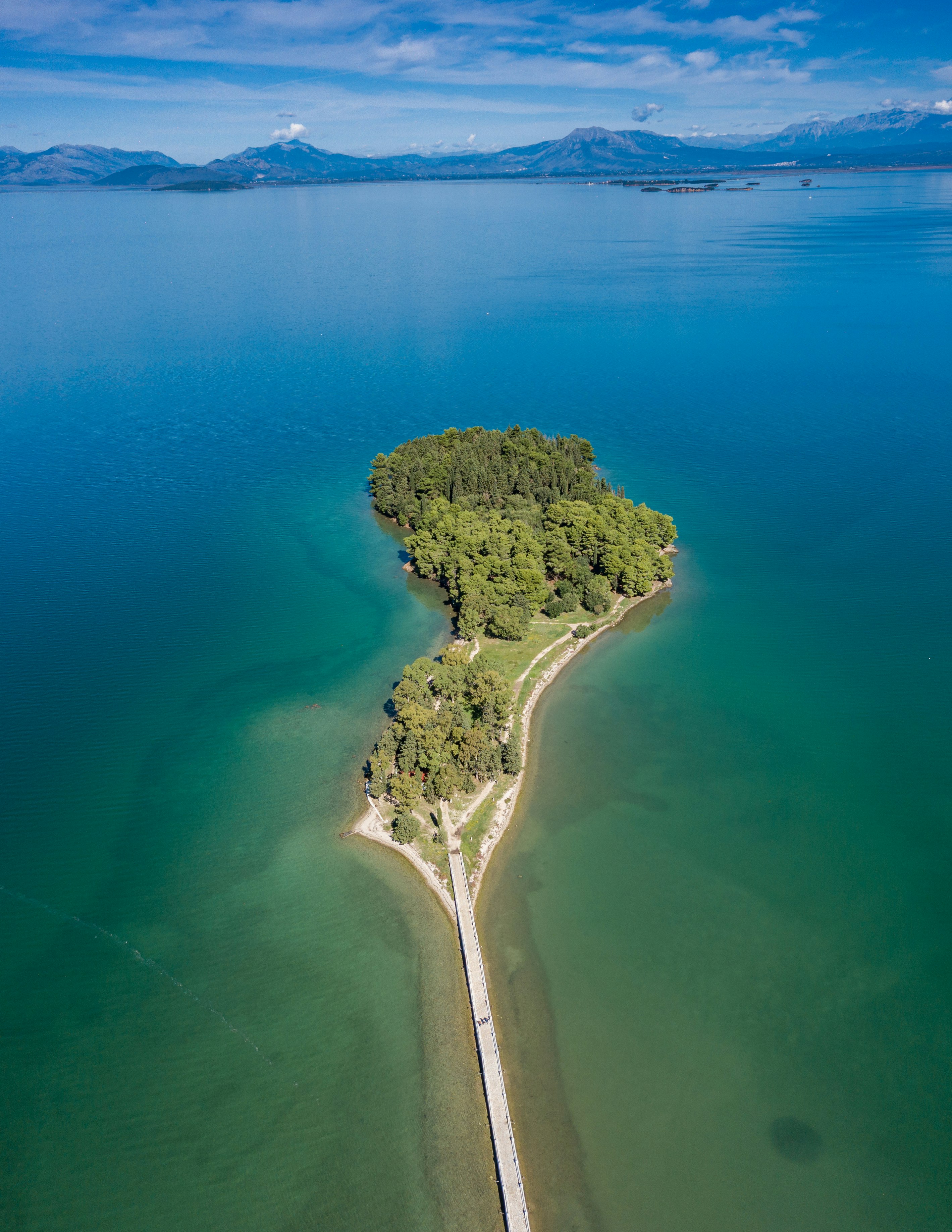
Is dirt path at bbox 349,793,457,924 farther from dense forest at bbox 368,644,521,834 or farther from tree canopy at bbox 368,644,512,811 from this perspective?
tree canopy at bbox 368,644,512,811

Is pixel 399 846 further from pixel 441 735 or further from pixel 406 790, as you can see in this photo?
pixel 441 735

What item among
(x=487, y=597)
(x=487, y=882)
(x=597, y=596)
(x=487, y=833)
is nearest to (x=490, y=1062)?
(x=487, y=882)

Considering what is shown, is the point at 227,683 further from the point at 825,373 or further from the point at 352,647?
the point at 825,373

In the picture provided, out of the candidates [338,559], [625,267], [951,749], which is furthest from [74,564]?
[625,267]

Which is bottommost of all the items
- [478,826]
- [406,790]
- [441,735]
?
[478,826]

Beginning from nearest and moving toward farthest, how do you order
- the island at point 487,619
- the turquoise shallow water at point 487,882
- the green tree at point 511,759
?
the turquoise shallow water at point 487,882, the island at point 487,619, the green tree at point 511,759

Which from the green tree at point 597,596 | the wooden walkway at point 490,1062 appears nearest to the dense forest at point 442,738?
the wooden walkway at point 490,1062

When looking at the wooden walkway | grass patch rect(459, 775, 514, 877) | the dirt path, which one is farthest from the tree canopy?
the wooden walkway

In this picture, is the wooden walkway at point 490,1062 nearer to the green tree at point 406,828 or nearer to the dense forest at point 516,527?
the green tree at point 406,828
